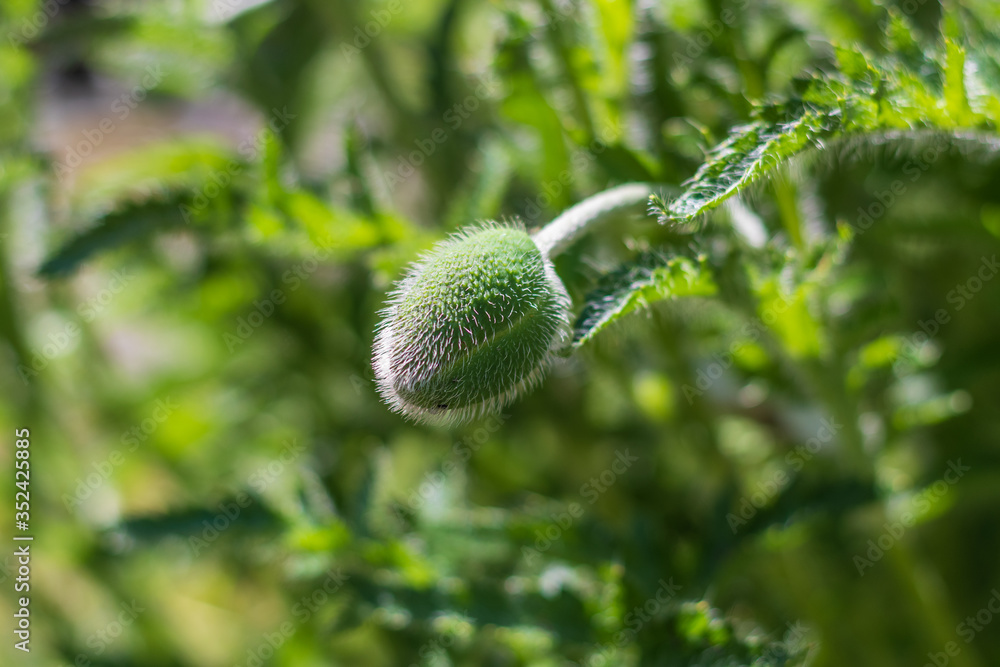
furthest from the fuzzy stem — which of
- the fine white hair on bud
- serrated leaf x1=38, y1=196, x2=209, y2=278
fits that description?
serrated leaf x1=38, y1=196, x2=209, y2=278

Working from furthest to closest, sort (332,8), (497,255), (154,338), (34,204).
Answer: (154,338)
(34,204)
(332,8)
(497,255)

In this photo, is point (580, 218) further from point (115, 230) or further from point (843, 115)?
point (115, 230)

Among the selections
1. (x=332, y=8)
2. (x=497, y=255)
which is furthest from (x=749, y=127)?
(x=332, y=8)

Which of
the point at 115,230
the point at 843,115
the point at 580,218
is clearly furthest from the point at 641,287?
the point at 115,230

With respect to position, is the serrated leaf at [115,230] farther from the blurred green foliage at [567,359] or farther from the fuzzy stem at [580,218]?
the fuzzy stem at [580,218]

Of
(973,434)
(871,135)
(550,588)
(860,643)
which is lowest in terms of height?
(860,643)

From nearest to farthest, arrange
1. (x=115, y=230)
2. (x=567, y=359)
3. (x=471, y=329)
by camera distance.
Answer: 1. (x=471, y=329)
2. (x=567, y=359)
3. (x=115, y=230)

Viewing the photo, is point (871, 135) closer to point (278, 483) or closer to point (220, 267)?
point (220, 267)
